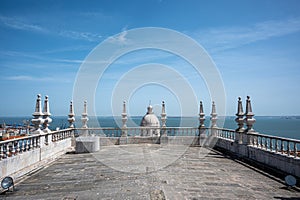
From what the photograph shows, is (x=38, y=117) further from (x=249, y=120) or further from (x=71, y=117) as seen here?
(x=249, y=120)

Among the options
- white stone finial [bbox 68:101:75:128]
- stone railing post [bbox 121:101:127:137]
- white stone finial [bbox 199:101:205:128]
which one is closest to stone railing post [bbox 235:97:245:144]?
white stone finial [bbox 199:101:205:128]

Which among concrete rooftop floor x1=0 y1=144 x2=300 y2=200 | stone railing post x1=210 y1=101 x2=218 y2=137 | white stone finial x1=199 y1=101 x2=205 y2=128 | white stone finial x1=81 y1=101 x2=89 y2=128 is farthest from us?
white stone finial x1=199 y1=101 x2=205 y2=128

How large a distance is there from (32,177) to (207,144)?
12.9 meters

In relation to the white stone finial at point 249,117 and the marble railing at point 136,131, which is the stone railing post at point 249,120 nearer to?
the white stone finial at point 249,117

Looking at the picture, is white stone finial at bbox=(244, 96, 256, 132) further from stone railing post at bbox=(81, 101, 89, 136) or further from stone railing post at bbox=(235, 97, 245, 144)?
stone railing post at bbox=(81, 101, 89, 136)

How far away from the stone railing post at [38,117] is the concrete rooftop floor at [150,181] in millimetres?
1865

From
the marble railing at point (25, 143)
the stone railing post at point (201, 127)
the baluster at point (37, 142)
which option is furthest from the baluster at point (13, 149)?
the stone railing post at point (201, 127)

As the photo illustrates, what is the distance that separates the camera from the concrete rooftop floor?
727cm

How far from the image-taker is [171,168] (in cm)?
1091

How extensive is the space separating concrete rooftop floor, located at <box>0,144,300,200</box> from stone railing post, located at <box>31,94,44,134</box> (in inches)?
73.4

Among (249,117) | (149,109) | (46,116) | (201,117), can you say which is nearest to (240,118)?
(249,117)

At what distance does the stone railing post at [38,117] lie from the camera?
12469mm

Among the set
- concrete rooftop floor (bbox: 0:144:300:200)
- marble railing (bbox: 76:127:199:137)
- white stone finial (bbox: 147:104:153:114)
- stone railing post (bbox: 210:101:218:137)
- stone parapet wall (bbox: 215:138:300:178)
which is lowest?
concrete rooftop floor (bbox: 0:144:300:200)

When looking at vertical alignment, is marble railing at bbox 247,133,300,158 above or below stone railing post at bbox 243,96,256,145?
below
